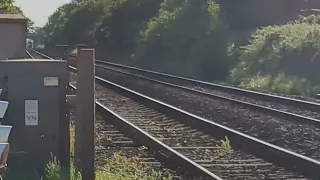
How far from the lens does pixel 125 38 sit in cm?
6831

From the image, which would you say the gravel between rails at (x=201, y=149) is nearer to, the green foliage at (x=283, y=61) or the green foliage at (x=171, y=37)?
the green foliage at (x=283, y=61)

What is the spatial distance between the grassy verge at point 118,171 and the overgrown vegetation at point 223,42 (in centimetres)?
1554


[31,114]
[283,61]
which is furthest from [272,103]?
[31,114]

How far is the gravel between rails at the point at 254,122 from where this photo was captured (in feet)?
39.6

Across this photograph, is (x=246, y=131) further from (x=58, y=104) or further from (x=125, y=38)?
(x=125, y=38)

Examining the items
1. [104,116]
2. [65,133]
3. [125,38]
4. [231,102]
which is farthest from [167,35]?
[65,133]

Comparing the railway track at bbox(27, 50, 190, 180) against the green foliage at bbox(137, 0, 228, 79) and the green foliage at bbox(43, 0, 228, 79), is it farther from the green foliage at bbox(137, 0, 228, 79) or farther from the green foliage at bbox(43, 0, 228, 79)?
the green foliage at bbox(43, 0, 228, 79)

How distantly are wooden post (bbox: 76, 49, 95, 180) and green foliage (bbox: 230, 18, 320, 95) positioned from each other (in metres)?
18.4

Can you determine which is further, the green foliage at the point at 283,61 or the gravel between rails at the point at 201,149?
the green foliage at the point at 283,61

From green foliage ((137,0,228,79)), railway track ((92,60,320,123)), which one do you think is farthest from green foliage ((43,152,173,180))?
green foliage ((137,0,228,79))

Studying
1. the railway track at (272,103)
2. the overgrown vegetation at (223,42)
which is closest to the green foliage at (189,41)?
the overgrown vegetation at (223,42)

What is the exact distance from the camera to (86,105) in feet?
20.9

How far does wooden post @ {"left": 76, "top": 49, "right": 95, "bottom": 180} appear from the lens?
6.29m

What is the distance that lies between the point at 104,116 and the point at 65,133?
757 centimetres
